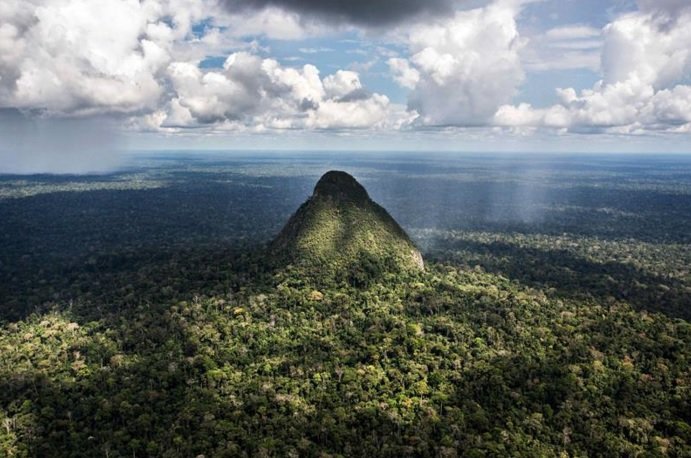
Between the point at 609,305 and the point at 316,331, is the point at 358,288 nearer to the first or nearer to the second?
the point at 316,331

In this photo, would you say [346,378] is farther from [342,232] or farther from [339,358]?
[342,232]

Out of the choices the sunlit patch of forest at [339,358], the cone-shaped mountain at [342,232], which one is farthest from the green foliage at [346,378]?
the cone-shaped mountain at [342,232]

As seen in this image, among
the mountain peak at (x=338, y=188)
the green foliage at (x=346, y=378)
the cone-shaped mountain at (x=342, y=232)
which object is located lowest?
the green foliage at (x=346, y=378)

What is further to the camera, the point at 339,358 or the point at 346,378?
the point at 339,358

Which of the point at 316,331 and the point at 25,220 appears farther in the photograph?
the point at 25,220

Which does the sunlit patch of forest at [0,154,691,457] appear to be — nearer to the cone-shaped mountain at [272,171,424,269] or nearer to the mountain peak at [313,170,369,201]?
the cone-shaped mountain at [272,171,424,269]

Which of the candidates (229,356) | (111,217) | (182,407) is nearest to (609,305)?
(229,356)

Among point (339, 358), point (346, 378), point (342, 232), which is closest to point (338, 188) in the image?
point (342, 232)

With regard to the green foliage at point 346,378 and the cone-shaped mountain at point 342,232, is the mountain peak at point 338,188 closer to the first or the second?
the cone-shaped mountain at point 342,232
